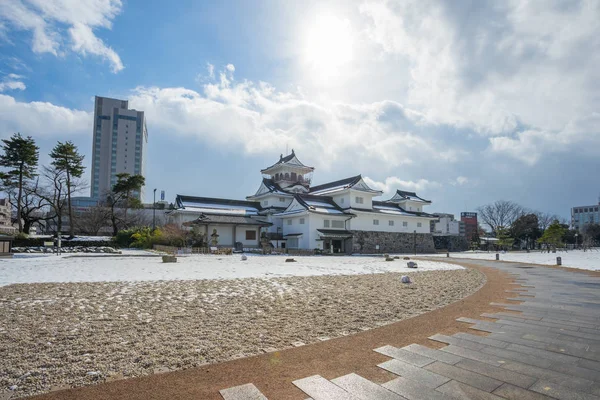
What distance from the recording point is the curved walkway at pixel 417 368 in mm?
3221

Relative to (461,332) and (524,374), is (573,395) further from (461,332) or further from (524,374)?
(461,332)

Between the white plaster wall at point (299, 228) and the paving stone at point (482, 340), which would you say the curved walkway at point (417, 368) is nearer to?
the paving stone at point (482, 340)

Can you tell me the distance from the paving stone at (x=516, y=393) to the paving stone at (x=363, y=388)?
3.25 feet

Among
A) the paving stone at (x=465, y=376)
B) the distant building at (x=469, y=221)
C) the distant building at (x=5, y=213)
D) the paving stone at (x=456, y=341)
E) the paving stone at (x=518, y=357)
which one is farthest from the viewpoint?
the distant building at (x=469, y=221)

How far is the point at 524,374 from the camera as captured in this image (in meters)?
3.59

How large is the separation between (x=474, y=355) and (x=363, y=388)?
71.4 inches

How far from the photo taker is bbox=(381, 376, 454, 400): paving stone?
10.3 ft

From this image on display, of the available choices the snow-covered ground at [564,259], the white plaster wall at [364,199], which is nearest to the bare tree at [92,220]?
the white plaster wall at [364,199]

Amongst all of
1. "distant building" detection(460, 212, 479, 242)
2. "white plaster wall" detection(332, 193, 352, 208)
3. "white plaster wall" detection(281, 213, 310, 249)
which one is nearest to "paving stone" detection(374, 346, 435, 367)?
"white plaster wall" detection(281, 213, 310, 249)

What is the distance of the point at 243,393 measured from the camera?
3.22m

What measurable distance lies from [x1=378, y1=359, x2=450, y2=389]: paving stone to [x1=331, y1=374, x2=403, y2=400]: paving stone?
43 cm

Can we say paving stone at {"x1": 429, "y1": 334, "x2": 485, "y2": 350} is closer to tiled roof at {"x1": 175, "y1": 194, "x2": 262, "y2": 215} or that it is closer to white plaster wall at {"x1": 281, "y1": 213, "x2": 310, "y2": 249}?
white plaster wall at {"x1": 281, "y1": 213, "x2": 310, "y2": 249}

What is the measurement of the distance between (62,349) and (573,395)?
19.0 feet

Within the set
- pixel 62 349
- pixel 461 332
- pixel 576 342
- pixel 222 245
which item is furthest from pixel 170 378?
pixel 222 245
